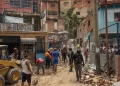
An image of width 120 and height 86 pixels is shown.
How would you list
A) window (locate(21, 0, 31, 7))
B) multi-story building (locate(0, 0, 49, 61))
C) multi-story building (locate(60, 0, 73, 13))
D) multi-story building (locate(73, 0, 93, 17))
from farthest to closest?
multi-story building (locate(60, 0, 73, 13)) < multi-story building (locate(73, 0, 93, 17)) < window (locate(21, 0, 31, 7)) < multi-story building (locate(0, 0, 49, 61))

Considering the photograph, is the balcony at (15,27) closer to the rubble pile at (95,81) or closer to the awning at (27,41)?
the awning at (27,41)

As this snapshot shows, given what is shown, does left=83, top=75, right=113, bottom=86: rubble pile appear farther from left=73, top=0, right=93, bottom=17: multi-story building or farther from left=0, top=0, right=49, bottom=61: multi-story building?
left=73, top=0, right=93, bottom=17: multi-story building

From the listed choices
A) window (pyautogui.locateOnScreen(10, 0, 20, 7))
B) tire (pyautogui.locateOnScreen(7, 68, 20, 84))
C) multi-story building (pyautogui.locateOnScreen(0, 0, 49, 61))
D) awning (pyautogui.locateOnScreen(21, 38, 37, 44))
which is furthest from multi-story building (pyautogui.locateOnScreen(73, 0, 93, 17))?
tire (pyautogui.locateOnScreen(7, 68, 20, 84))

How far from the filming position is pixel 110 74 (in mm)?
17078

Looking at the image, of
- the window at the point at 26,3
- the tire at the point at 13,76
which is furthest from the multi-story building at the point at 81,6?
the tire at the point at 13,76

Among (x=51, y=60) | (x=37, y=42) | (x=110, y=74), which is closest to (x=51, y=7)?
(x=37, y=42)

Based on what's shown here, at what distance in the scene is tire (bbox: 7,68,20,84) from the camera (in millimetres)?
15703

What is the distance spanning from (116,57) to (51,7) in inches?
2037

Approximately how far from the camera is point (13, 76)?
1584 cm

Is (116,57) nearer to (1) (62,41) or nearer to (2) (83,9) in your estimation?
(1) (62,41)

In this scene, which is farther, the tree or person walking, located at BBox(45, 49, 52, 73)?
the tree

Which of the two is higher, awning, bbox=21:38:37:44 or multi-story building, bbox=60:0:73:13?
multi-story building, bbox=60:0:73:13

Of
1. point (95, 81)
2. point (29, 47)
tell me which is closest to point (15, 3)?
point (29, 47)

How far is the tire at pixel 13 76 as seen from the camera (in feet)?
51.5
